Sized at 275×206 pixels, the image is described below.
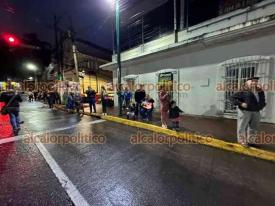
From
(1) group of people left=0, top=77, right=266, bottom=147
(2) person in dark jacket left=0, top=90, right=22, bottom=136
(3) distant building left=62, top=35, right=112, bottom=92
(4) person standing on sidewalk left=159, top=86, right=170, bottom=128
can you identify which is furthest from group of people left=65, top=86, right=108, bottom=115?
(3) distant building left=62, top=35, right=112, bottom=92

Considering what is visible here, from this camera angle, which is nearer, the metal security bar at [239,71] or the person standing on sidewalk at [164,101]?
the person standing on sidewalk at [164,101]

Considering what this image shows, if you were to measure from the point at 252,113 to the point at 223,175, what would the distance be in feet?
6.46

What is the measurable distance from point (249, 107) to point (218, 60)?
4554 millimetres

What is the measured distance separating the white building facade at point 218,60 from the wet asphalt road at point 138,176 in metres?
4.18

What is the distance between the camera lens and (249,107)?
4.52 metres

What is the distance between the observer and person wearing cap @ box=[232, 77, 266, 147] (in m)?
4.53

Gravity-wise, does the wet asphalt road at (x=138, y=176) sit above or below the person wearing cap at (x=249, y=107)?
below

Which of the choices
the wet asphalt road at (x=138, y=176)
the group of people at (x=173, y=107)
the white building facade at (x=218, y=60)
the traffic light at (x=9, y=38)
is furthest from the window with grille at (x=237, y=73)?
the traffic light at (x=9, y=38)

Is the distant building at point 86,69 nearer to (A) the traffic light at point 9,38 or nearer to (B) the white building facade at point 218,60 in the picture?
(A) the traffic light at point 9,38

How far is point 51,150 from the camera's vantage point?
17.2 feet

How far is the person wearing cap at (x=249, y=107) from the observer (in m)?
4.53

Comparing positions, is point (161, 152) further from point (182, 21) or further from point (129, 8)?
point (129, 8)
